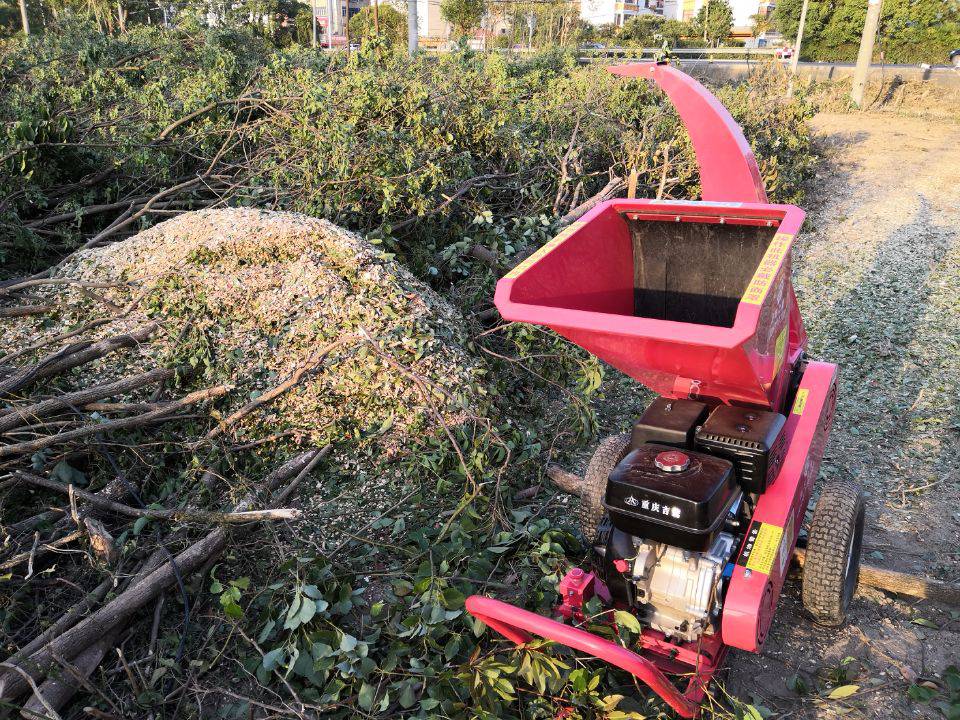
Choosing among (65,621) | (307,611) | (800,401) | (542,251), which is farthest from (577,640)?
(65,621)

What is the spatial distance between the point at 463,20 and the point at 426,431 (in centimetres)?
2081

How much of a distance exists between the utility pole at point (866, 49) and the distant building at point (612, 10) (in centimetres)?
A: 1237

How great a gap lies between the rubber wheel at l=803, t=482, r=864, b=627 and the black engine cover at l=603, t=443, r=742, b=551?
653mm

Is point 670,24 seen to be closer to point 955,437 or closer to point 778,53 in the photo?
point 778,53

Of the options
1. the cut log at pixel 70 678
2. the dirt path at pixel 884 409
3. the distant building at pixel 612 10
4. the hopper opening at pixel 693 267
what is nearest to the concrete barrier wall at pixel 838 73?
the distant building at pixel 612 10

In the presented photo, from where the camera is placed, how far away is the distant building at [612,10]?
26438mm

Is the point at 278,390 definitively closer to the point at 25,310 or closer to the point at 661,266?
the point at 25,310

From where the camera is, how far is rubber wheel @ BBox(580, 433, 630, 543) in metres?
3.24

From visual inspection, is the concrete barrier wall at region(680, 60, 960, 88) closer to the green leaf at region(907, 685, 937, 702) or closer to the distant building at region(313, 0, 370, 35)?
the distant building at region(313, 0, 370, 35)

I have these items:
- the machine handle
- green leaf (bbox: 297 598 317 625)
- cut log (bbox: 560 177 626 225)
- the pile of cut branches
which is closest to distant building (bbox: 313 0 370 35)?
cut log (bbox: 560 177 626 225)

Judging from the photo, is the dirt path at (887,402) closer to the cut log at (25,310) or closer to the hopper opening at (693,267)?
the hopper opening at (693,267)

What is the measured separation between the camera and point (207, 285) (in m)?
4.21

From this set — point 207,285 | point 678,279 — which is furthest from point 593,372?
point 207,285

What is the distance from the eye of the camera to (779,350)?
2.99m
